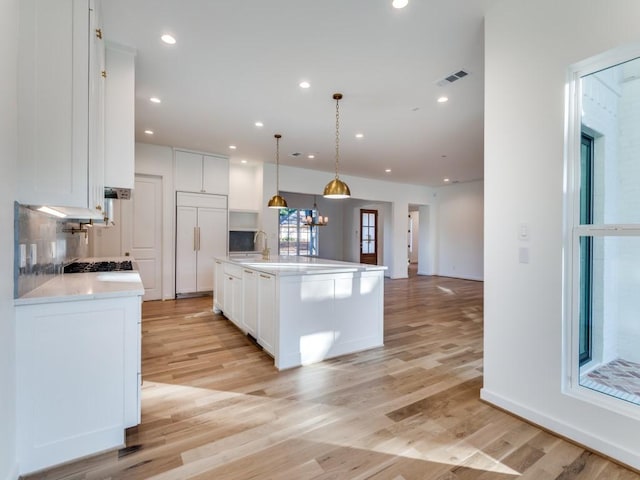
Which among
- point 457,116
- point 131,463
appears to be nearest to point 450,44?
point 457,116

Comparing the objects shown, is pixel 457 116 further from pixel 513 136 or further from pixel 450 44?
pixel 513 136

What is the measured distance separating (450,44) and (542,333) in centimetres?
240

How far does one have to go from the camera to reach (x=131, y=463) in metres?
1.67

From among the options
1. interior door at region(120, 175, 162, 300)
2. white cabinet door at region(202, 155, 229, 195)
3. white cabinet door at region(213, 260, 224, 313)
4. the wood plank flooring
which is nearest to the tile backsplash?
the wood plank flooring

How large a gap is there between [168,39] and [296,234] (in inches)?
359

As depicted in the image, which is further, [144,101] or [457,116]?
[457,116]

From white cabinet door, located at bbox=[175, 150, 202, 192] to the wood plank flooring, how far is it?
3475 mm

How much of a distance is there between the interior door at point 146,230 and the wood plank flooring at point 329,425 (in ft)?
9.07

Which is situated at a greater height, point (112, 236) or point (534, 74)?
point (534, 74)

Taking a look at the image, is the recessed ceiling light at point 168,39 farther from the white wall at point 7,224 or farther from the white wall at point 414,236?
the white wall at point 414,236

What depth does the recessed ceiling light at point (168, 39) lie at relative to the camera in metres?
2.62

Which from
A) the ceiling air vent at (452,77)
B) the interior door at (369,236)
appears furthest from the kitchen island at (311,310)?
the interior door at (369,236)

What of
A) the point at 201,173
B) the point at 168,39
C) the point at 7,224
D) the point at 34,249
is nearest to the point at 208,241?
the point at 201,173

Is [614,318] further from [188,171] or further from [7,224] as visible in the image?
[188,171]
